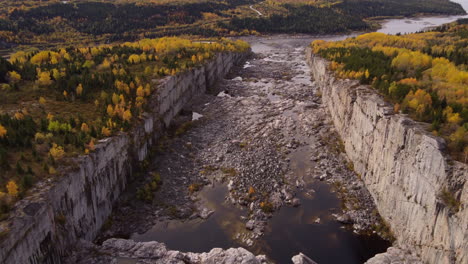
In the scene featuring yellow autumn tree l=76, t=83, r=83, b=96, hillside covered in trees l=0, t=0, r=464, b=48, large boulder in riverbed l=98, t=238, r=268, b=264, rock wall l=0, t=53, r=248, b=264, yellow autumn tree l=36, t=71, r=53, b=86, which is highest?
hillside covered in trees l=0, t=0, r=464, b=48

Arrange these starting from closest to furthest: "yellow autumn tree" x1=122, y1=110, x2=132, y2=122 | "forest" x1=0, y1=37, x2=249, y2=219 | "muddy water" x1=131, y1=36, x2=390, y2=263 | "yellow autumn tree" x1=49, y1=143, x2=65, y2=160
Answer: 1. "forest" x1=0, y1=37, x2=249, y2=219
2. "yellow autumn tree" x1=49, y1=143, x2=65, y2=160
3. "muddy water" x1=131, y1=36, x2=390, y2=263
4. "yellow autumn tree" x1=122, y1=110, x2=132, y2=122

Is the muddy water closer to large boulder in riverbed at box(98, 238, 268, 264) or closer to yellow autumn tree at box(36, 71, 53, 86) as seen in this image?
large boulder in riverbed at box(98, 238, 268, 264)

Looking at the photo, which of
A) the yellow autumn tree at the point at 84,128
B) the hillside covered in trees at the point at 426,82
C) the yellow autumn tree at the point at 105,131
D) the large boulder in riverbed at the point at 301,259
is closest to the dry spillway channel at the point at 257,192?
the large boulder in riverbed at the point at 301,259

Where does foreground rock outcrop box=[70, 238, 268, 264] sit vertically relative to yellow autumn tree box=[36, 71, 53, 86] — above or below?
below

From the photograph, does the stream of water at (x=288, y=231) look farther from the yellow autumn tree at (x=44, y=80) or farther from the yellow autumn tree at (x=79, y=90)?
the yellow autumn tree at (x=44, y=80)

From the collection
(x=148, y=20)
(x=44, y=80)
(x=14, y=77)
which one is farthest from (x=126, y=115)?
(x=148, y=20)

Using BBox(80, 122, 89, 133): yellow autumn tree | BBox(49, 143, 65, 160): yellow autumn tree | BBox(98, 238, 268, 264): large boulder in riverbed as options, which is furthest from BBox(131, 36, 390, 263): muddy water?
BBox(80, 122, 89, 133): yellow autumn tree
